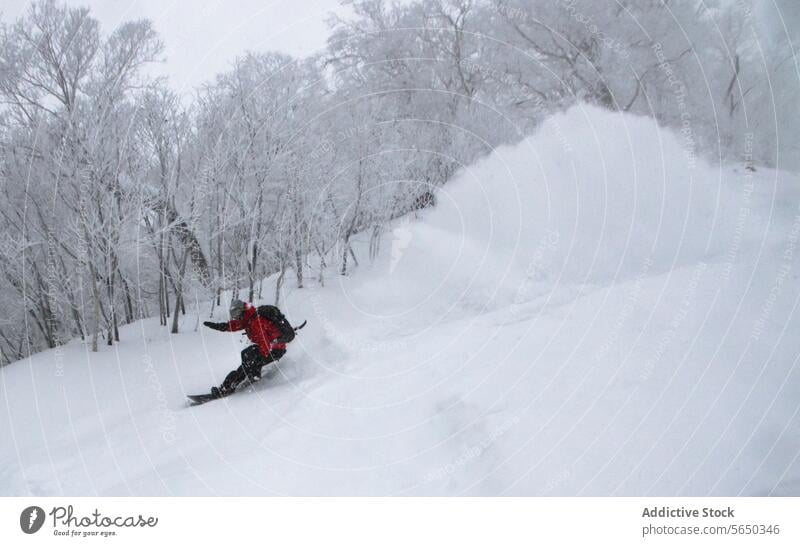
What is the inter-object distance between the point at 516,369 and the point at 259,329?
211cm

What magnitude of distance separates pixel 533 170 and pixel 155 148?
4.21 metres

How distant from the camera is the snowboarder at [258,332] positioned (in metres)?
3.99

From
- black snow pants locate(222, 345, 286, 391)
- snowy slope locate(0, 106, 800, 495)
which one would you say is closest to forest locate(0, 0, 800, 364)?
snowy slope locate(0, 106, 800, 495)

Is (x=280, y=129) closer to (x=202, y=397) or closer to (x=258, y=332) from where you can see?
(x=258, y=332)

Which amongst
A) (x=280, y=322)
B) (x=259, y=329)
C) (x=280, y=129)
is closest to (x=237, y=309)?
(x=259, y=329)

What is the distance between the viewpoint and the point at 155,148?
17.4ft

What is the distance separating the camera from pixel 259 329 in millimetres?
4012

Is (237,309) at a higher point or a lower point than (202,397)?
higher

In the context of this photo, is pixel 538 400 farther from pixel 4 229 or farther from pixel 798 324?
pixel 4 229

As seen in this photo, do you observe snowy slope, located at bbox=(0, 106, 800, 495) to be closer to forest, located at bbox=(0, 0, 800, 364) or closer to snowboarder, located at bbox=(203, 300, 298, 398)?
snowboarder, located at bbox=(203, 300, 298, 398)

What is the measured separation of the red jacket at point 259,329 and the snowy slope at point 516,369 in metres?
0.29

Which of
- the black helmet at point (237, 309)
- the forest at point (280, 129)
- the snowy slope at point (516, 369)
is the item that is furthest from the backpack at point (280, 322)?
the forest at point (280, 129)

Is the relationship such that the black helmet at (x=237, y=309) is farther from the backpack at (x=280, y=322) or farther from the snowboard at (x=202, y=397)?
the snowboard at (x=202, y=397)
